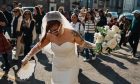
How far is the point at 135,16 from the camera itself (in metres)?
13.0

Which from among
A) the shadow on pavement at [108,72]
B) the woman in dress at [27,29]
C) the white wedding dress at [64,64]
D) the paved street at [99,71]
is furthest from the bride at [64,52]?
the woman in dress at [27,29]

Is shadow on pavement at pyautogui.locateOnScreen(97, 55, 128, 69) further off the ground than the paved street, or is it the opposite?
the paved street

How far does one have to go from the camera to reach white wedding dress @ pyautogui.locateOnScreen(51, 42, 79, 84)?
17.9ft

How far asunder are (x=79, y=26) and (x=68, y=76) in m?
5.66

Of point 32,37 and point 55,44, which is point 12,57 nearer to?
point 32,37

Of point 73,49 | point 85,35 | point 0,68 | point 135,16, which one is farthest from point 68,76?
point 135,16

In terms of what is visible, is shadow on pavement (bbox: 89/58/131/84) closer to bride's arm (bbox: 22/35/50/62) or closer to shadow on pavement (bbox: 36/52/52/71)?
shadow on pavement (bbox: 36/52/52/71)

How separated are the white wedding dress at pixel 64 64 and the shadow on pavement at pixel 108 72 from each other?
4.25 meters

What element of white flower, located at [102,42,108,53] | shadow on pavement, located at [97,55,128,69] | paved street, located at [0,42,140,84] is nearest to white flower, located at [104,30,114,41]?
white flower, located at [102,42,108,53]

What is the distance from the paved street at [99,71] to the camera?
31.0 ft

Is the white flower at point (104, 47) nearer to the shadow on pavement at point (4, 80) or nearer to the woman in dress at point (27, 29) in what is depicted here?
the shadow on pavement at point (4, 80)

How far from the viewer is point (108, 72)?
35.3ft

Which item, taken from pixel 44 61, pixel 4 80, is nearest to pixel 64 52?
pixel 4 80

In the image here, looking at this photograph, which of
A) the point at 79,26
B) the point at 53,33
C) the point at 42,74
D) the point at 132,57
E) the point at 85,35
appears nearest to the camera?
the point at 53,33
